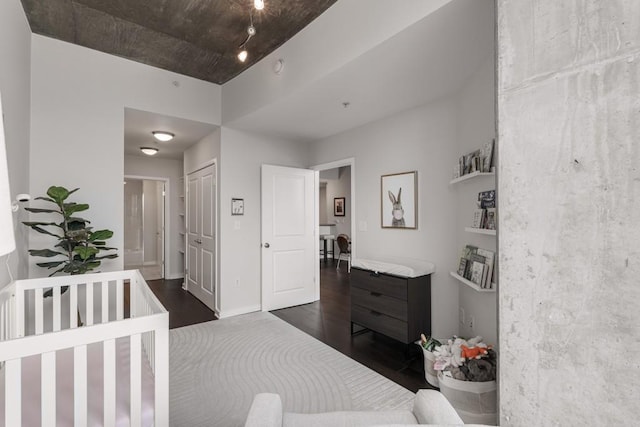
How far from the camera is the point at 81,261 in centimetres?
263

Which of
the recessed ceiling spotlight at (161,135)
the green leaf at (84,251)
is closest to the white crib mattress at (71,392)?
the green leaf at (84,251)

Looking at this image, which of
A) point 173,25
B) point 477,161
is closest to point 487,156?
point 477,161

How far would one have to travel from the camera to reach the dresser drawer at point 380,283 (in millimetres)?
2695

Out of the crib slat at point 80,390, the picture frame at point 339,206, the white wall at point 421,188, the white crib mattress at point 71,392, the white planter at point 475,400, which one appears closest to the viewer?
the crib slat at point 80,390

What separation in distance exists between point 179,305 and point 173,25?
3.47 meters

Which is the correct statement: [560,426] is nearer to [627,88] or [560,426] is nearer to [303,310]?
[627,88]

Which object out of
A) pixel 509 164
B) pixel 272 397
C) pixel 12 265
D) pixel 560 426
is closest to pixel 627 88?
pixel 509 164

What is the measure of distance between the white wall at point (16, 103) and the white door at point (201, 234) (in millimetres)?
1828

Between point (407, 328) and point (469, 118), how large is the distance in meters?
1.85

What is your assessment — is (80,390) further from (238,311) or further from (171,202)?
(171,202)

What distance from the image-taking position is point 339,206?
8.09 meters

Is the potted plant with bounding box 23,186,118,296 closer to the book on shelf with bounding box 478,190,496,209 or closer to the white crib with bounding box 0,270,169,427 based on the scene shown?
the white crib with bounding box 0,270,169,427

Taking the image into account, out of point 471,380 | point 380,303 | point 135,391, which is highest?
point 135,391

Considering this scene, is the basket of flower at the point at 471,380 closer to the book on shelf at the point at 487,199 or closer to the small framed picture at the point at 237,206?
the book on shelf at the point at 487,199
